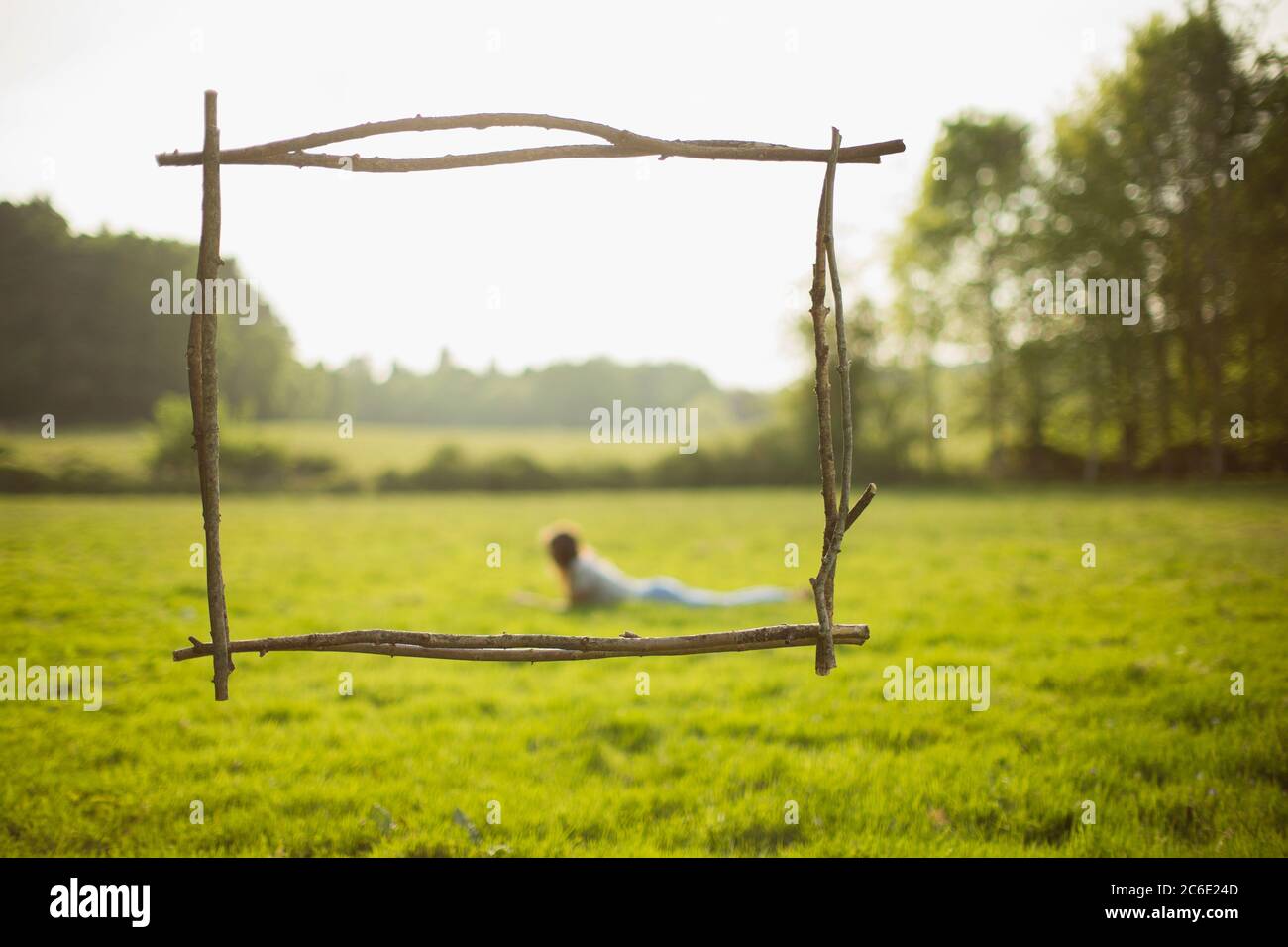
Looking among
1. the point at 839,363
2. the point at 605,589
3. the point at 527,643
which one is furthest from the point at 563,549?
the point at 839,363

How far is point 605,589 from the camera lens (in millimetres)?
8086

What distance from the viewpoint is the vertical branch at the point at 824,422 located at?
6.77 feet

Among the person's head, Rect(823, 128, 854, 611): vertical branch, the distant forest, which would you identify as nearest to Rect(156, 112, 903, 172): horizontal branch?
Rect(823, 128, 854, 611): vertical branch

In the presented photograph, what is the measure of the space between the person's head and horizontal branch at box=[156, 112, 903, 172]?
6.20 metres

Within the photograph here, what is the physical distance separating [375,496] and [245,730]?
21962mm

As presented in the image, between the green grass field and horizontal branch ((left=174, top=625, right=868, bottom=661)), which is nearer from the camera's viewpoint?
horizontal branch ((left=174, top=625, right=868, bottom=661))

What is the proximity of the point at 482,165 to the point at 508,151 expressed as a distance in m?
0.09

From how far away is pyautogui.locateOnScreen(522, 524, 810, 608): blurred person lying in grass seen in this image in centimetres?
805

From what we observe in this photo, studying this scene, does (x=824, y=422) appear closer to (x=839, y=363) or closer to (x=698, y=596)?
(x=839, y=363)

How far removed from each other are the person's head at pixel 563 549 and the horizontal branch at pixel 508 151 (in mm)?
6198
